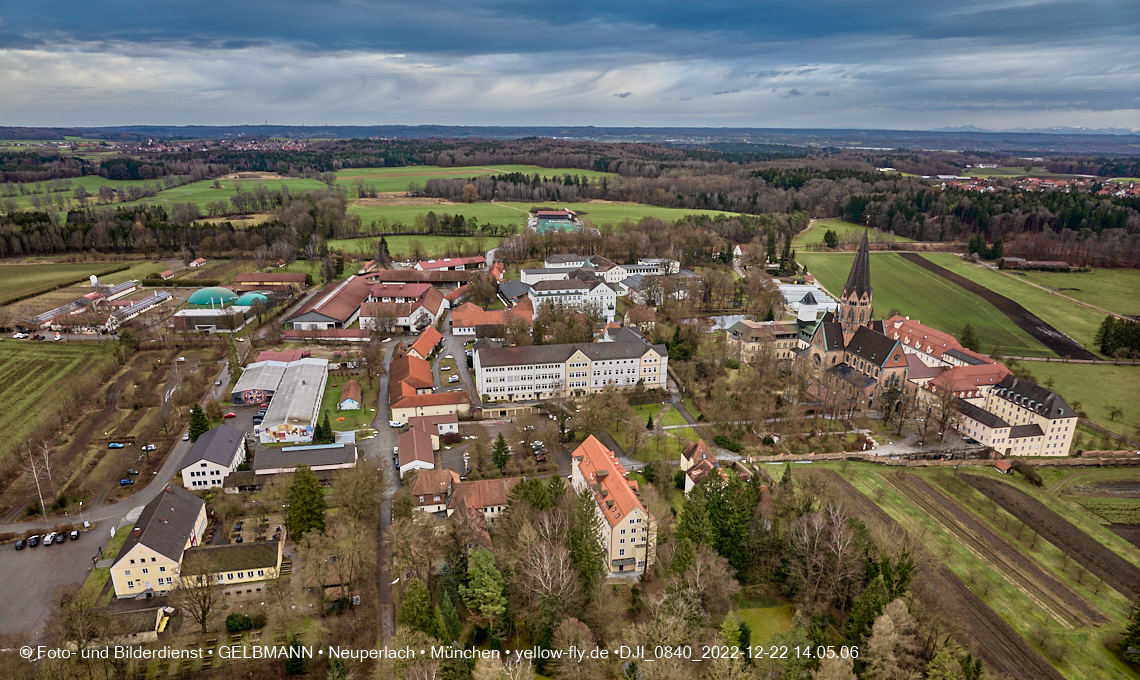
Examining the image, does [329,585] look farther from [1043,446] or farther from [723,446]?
[1043,446]

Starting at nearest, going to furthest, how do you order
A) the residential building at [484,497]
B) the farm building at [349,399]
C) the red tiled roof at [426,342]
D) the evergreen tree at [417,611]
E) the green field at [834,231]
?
the evergreen tree at [417,611]
the residential building at [484,497]
the farm building at [349,399]
the red tiled roof at [426,342]
the green field at [834,231]

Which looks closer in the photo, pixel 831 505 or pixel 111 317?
pixel 831 505

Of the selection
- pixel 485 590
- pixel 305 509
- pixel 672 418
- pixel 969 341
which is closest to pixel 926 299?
pixel 969 341

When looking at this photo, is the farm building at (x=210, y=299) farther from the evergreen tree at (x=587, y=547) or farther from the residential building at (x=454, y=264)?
the evergreen tree at (x=587, y=547)

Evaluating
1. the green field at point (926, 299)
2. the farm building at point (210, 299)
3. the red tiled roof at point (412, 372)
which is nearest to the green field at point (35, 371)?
the farm building at point (210, 299)

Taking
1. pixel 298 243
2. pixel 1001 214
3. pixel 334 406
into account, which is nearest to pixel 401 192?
pixel 298 243
